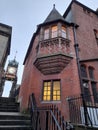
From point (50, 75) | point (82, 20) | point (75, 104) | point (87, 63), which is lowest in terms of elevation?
point (75, 104)

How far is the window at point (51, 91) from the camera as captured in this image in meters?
7.80

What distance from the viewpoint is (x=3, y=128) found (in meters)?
4.82

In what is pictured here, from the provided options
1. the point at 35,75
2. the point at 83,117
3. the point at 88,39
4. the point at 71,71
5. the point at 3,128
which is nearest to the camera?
the point at 3,128

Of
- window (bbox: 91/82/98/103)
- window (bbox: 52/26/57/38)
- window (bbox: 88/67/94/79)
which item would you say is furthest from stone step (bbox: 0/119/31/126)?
window (bbox: 52/26/57/38)

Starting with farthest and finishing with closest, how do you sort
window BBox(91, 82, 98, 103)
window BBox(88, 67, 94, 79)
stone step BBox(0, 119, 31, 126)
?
window BBox(88, 67, 94, 79), window BBox(91, 82, 98, 103), stone step BBox(0, 119, 31, 126)

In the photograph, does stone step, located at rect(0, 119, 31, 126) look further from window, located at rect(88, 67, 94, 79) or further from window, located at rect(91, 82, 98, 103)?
window, located at rect(88, 67, 94, 79)

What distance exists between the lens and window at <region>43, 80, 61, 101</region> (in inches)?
307

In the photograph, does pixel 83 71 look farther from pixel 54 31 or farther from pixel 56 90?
pixel 54 31

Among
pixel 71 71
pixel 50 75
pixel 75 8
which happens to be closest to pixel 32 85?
pixel 50 75

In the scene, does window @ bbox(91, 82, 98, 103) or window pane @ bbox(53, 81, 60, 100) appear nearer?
window pane @ bbox(53, 81, 60, 100)

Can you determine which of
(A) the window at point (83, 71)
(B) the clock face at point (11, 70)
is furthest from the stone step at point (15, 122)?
(B) the clock face at point (11, 70)

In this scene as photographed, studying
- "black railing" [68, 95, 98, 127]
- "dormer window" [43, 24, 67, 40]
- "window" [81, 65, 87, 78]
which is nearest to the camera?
"black railing" [68, 95, 98, 127]

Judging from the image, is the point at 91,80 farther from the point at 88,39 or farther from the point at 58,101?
the point at 88,39

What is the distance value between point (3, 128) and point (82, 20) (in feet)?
40.0
